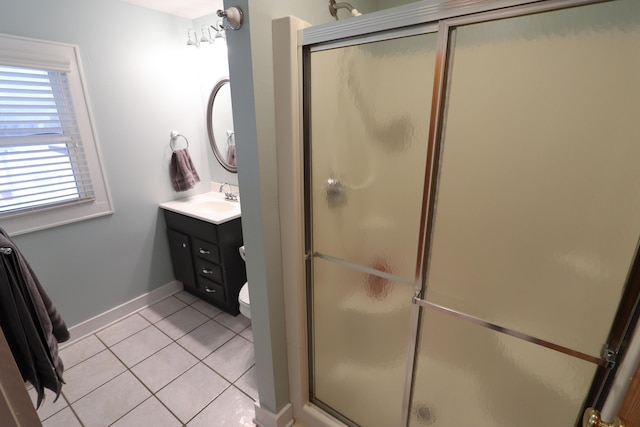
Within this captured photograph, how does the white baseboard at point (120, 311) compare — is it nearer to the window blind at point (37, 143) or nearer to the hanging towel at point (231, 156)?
the window blind at point (37, 143)

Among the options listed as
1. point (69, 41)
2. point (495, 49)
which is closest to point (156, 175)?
point (69, 41)

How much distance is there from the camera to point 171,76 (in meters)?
2.27

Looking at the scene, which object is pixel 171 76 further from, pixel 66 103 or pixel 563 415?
pixel 563 415

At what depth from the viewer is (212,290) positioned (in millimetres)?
2330

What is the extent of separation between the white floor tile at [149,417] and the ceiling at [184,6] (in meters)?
2.55

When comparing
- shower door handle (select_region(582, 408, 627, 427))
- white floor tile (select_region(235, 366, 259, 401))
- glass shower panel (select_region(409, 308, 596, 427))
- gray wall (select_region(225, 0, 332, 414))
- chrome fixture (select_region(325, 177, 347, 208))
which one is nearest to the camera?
shower door handle (select_region(582, 408, 627, 427))

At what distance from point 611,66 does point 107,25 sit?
2.58 meters

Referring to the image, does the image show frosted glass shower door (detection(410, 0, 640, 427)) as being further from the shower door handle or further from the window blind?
the window blind

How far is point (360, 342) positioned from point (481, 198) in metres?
0.81

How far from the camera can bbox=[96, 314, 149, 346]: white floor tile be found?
212cm

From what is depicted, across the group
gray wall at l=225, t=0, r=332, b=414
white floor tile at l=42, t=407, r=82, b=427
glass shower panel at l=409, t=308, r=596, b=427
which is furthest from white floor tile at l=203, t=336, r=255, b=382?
glass shower panel at l=409, t=308, r=596, b=427

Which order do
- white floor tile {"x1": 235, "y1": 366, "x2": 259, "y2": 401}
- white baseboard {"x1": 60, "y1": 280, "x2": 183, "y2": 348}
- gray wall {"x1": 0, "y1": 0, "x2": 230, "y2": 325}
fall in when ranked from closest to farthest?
white floor tile {"x1": 235, "y1": 366, "x2": 259, "y2": 401}
gray wall {"x1": 0, "y1": 0, "x2": 230, "y2": 325}
white baseboard {"x1": 60, "y1": 280, "x2": 183, "y2": 348}

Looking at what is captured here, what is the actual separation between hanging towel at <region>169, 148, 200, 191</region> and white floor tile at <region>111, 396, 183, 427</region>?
1.55 meters

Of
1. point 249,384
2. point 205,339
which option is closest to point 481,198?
point 249,384
